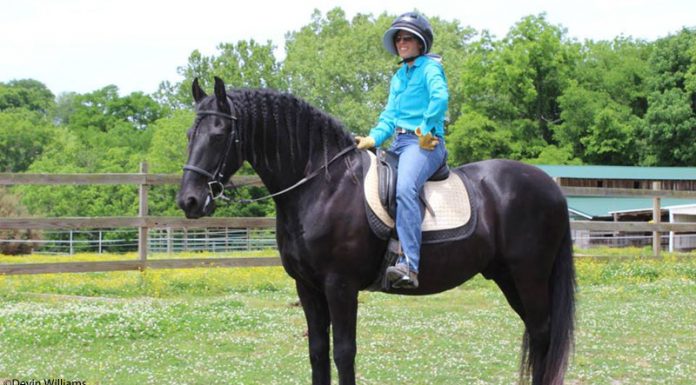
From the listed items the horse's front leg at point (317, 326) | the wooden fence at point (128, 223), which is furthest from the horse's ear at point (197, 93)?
the wooden fence at point (128, 223)

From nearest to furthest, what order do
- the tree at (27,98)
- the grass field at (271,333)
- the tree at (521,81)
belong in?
the grass field at (271,333) → the tree at (521,81) → the tree at (27,98)

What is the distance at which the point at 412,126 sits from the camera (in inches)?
204

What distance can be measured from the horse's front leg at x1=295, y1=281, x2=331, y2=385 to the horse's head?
0.92m

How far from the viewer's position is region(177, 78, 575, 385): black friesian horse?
4.65 metres

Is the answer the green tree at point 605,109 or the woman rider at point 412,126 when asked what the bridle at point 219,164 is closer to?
the woman rider at point 412,126

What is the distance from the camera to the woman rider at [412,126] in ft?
15.9

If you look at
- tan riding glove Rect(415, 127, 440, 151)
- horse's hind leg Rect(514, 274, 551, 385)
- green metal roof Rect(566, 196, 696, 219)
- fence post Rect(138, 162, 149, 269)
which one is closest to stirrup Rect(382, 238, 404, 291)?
tan riding glove Rect(415, 127, 440, 151)

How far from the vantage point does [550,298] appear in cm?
568

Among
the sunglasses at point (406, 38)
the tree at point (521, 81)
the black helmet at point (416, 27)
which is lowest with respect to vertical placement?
the sunglasses at point (406, 38)

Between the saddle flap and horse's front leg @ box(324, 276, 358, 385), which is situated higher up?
the saddle flap

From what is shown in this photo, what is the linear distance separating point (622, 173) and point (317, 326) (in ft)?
135

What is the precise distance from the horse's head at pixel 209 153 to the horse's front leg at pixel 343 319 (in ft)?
3.03

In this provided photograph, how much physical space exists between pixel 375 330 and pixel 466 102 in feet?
146

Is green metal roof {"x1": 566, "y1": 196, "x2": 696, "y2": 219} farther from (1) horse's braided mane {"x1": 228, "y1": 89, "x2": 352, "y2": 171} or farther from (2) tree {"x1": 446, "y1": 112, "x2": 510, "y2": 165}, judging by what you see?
(1) horse's braided mane {"x1": 228, "y1": 89, "x2": 352, "y2": 171}
